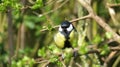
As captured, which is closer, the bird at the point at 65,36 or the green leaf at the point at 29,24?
the bird at the point at 65,36

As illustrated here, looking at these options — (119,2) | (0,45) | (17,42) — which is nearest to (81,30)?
(119,2)

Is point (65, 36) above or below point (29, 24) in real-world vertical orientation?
below

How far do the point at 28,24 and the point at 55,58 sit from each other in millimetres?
2319

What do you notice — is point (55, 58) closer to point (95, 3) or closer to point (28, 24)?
A: point (95, 3)

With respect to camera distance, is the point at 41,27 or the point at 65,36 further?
the point at 41,27

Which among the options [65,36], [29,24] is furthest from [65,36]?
[29,24]

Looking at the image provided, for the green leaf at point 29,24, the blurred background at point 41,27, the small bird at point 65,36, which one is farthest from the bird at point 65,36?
the green leaf at point 29,24

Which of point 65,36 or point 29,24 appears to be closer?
point 65,36

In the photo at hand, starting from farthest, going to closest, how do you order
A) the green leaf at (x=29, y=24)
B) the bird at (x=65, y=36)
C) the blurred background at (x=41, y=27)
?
the green leaf at (x=29, y=24) → the blurred background at (x=41, y=27) → the bird at (x=65, y=36)

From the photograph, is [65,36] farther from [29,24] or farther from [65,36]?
[29,24]

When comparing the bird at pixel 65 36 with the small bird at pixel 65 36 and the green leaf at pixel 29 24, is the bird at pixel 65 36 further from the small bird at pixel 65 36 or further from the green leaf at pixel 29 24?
the green leaf at pixel 29 24

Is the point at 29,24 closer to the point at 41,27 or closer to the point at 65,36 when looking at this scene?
the point at 41,27

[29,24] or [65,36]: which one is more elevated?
→ [29,24]

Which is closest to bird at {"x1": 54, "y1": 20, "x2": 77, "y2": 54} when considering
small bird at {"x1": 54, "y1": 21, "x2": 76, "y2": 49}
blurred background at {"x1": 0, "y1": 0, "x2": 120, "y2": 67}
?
small bird at {"x1": 54, "y1": 21, "x2": 76, "y2": 49}
